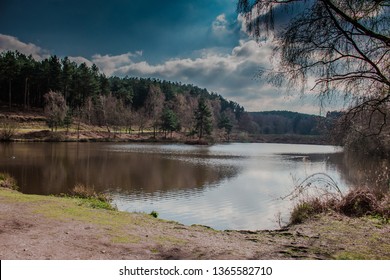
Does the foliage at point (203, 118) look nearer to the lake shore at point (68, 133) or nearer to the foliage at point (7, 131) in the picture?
the lake shore at point (68, 133)

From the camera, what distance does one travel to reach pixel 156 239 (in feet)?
19.4

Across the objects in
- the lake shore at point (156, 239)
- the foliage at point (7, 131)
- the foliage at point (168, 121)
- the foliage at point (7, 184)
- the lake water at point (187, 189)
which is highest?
the foliage at point (168, 121)

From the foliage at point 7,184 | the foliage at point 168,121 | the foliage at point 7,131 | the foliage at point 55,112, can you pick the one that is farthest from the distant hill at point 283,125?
the foliage at point 7,184

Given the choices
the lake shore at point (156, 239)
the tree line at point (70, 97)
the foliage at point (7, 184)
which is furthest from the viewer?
the tree line at point (70, 97)

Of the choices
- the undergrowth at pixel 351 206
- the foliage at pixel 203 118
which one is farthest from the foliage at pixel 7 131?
the undergrowth at pixel 351 206

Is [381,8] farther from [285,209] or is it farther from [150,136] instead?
[150,136]

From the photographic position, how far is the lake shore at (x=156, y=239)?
4.93 m

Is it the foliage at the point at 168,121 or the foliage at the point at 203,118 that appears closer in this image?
the foliage at the point at 168,121

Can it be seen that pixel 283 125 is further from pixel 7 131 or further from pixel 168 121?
pixel 7 131

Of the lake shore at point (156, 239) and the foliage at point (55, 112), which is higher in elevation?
the foliage at point (55, 112)

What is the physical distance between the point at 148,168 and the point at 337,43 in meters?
20.1

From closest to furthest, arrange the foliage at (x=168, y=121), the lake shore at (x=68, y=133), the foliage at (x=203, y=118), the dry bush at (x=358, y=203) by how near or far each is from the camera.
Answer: the dry bush at (x=358, y=203) < the lake shore at (x=68, y=133) < the foliage at (x=168, y=121) < the foliage at (x=203, y=118)

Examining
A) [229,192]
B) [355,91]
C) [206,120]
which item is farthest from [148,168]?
[206,120]

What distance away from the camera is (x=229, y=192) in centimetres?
1642
